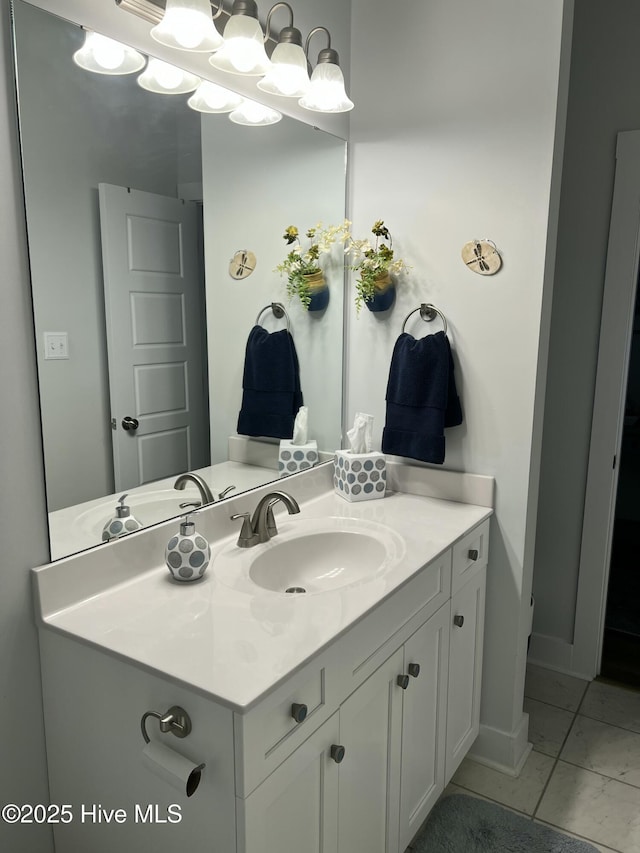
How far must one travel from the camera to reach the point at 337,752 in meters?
1.28

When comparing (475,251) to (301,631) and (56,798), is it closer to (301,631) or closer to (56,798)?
(301,631)

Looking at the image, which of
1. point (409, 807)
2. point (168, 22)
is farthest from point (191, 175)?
point (409, 807)

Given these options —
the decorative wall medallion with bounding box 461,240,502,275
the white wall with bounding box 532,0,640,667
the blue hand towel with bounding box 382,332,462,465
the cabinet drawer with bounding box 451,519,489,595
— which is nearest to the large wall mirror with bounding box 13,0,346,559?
the blue hand towel with bounding box 382,332,462,465

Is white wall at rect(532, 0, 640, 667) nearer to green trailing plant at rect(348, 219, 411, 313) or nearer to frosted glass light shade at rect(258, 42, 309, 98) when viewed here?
green trailing plant at rect(348, 219, 411, 313)

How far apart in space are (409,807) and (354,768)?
0.39 m

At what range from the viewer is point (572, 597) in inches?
104

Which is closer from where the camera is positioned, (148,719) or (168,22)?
(148,719)

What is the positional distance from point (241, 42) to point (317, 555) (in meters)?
1.31

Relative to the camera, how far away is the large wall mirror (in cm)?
127

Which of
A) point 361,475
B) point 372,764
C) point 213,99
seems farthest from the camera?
point 361,475

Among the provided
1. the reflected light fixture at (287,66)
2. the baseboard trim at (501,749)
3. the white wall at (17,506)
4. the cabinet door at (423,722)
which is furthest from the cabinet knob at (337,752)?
the reflected light fixture at (287,66)

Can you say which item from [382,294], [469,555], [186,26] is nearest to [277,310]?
[382,294]

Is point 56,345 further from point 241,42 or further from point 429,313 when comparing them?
point 429,313

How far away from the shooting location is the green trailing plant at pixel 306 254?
2023 millimetres
